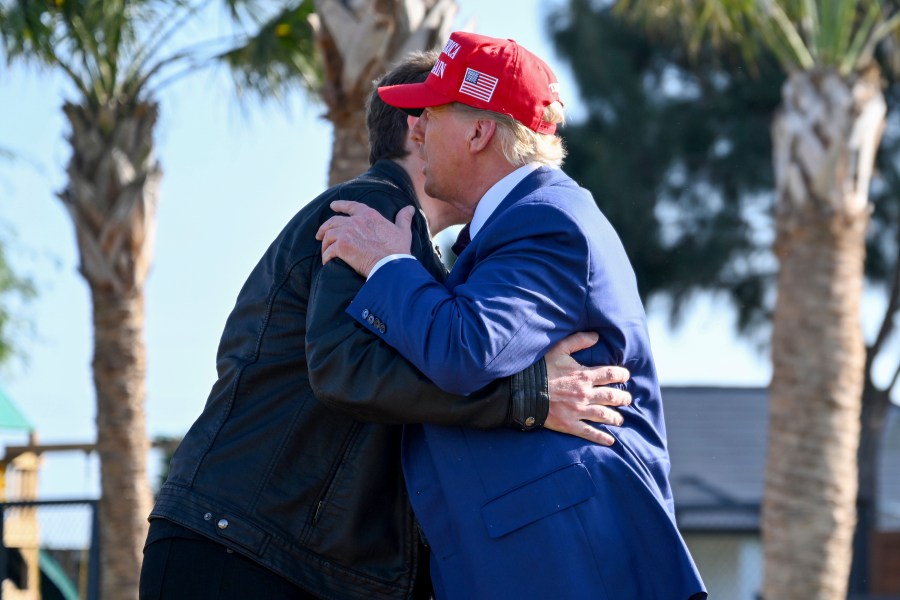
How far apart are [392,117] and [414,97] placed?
0.30m

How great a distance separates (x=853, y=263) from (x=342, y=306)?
5815mm

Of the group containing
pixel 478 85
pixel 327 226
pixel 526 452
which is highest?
pixel 478 85

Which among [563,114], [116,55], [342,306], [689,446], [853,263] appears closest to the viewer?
[342,306]

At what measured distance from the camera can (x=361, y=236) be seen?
2.66m

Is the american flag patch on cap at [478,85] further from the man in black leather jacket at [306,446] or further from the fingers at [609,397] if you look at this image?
the fingers at [609,397]

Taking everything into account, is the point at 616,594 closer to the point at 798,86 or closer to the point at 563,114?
the point at 563,114

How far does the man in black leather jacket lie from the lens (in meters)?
2.54

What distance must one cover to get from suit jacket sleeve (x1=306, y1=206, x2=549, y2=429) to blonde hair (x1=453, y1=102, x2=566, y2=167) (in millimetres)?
502

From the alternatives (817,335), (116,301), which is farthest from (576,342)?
(116,301)

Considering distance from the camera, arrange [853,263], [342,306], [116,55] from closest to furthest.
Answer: [342,306], [853,263], [116,55]

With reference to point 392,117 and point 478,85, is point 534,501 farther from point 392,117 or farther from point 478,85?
point 392,117

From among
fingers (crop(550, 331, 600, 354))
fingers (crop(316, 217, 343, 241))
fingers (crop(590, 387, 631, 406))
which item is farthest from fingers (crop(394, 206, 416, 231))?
fingers (crop(590, 387, 631, 406))

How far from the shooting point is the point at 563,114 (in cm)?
288

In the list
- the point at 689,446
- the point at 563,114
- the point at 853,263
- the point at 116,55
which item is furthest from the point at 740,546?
the point at 563,114
